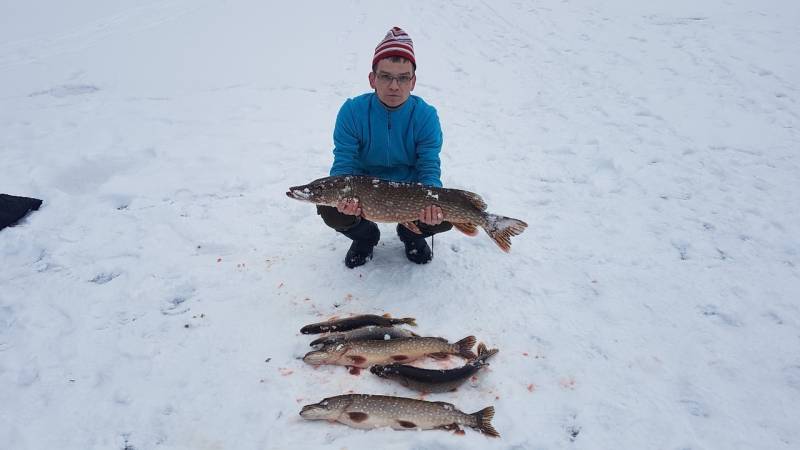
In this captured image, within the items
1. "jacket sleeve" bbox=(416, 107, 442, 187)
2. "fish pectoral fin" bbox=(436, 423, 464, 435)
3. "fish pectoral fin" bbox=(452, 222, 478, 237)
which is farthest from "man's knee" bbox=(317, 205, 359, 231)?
"fish pectoral fin" bbox=(436, 423, 464, 435)

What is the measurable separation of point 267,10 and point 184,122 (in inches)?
352

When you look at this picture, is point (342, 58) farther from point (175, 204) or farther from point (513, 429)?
point (513, 429)

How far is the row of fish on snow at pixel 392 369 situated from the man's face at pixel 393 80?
1963mm

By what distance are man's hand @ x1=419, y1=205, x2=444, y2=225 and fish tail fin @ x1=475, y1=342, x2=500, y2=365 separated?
1.10 metres

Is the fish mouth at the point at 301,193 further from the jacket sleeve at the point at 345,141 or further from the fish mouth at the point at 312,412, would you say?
the fish mouth at the point at 312,412

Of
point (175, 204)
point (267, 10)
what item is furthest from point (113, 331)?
point (267, 10)

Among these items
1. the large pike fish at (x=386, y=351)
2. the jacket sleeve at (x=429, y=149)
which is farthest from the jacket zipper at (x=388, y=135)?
the large pike fish at (x=386, y=351)

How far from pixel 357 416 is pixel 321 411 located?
251mm

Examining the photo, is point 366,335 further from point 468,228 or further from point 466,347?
point 468,228

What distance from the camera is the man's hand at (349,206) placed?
3.76 meters

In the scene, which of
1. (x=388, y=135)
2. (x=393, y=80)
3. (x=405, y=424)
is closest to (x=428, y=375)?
(x=405, y=424)

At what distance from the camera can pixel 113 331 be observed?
3732mm

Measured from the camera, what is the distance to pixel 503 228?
375cm

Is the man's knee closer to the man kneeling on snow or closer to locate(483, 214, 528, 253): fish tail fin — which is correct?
the man kneeling on snow
